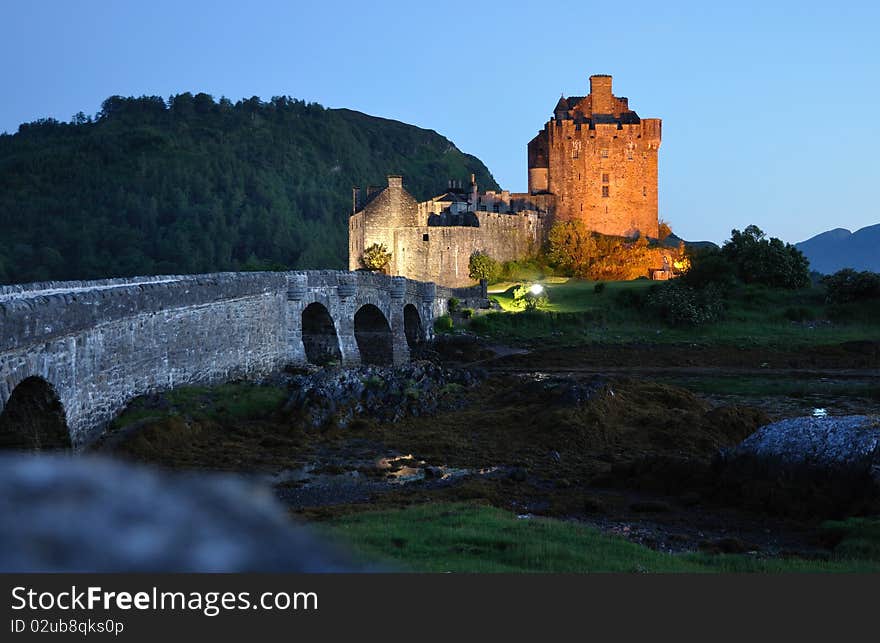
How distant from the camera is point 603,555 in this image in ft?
34.9

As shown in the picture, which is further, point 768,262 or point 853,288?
point 768,262

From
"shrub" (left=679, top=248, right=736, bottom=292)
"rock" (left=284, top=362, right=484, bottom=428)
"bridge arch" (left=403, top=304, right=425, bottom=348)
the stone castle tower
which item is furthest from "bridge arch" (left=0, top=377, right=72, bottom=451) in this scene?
the stone castle tower

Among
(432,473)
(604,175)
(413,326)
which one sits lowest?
(432,473)

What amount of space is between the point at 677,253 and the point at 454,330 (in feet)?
88.4

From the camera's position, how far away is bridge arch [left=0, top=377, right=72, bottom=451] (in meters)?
14.9

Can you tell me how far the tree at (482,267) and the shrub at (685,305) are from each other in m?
15.4

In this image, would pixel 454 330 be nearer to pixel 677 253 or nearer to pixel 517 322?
pixel 517 322

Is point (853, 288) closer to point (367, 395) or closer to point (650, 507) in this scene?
point (367, 395)

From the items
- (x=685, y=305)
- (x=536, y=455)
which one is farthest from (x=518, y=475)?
(x=685, y=305)

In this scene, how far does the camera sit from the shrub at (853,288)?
51.9 metres

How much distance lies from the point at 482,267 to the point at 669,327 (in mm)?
19276

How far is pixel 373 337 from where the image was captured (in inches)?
1594

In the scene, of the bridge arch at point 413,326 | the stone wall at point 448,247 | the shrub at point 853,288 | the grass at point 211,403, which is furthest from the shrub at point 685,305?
the grass at point 211,403

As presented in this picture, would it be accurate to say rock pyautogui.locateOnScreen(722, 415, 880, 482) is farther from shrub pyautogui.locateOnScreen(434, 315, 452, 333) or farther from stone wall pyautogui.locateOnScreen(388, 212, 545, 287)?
stone wall pyautogui.locateOnScreen(388, 212, 545, 287)
